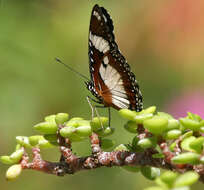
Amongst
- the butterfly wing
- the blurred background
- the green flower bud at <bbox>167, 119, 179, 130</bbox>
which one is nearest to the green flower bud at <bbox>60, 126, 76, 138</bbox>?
the green flower bud at <bbox>167, 119, 179, 130</bbox>

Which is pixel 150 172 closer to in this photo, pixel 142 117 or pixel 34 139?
pixel 142 117

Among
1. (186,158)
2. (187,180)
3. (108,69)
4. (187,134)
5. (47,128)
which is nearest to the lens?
(187,180)

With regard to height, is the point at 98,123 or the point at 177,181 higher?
the point at 98,123

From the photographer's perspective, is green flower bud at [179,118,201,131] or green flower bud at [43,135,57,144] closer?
green flower bud at [179,118,201,131]

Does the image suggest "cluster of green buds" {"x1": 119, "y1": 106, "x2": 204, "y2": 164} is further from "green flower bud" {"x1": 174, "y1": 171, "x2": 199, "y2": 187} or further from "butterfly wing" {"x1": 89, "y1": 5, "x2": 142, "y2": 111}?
"butterfly wing" {"x1": 89, "y1": 5, "x2": 142, "y2": 111}

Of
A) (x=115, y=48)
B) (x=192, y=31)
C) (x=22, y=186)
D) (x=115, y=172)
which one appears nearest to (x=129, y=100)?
(x=115, y=48)

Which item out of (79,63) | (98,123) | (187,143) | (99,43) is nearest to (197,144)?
(187,143)
